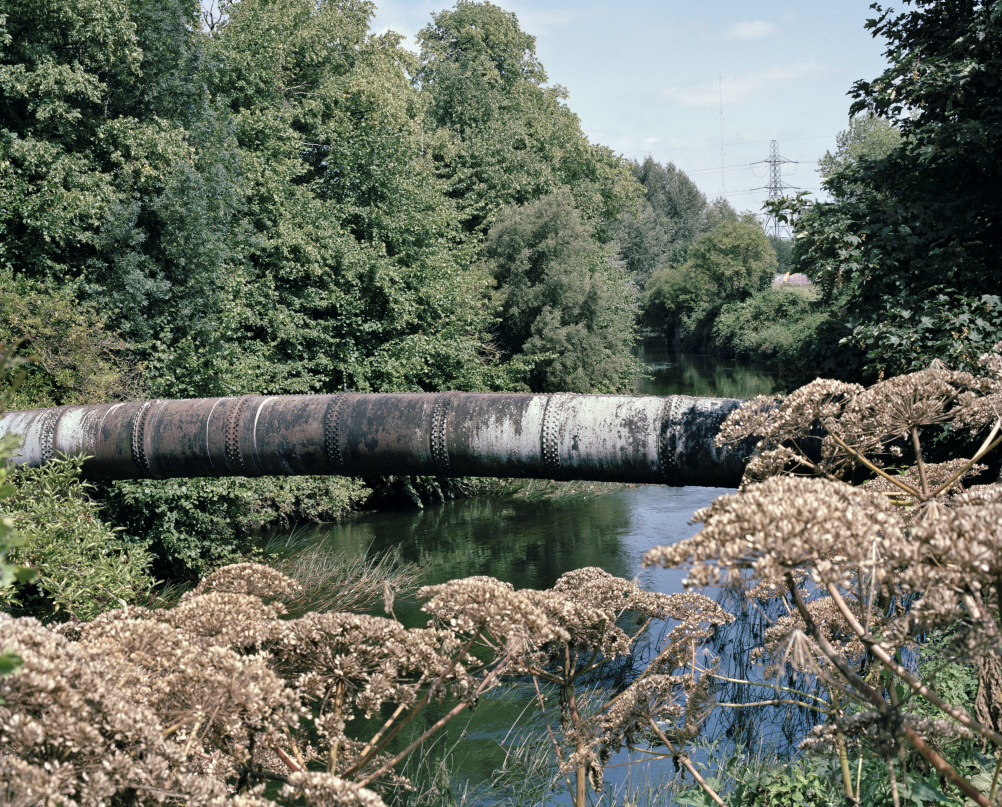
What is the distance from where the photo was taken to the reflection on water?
31.9m

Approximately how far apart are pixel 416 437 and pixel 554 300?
1971 cm

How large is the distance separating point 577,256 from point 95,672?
24.7 m

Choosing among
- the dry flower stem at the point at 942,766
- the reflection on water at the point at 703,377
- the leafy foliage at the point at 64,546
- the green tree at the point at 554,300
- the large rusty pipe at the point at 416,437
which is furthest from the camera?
the reflection on water at the point at 703,377

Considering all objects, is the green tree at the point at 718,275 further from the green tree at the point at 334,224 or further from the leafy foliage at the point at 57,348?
Result: the leafy foliage at the point at 57,348

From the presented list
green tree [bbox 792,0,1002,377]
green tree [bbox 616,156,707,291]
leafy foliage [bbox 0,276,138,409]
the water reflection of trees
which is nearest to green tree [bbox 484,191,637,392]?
the water reflection of trees

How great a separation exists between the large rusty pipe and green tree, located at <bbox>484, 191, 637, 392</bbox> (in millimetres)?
17627

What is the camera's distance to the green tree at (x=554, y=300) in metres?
24.6

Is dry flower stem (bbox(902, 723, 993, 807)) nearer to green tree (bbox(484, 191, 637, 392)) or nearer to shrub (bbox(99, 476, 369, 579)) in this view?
shrub (bbox(99, 476, 369, 579))

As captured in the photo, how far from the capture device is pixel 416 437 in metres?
5.88

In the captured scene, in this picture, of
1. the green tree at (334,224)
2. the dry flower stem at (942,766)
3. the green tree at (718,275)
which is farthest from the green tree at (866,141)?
the dry flower stem at (942,766)

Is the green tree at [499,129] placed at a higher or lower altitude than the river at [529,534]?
higher

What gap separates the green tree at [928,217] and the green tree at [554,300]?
1743 cm

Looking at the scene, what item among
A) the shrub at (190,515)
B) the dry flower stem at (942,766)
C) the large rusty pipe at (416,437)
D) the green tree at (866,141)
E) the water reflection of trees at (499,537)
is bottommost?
the water reflection of trees at (499,537)

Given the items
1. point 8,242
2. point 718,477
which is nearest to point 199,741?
point 718,477
